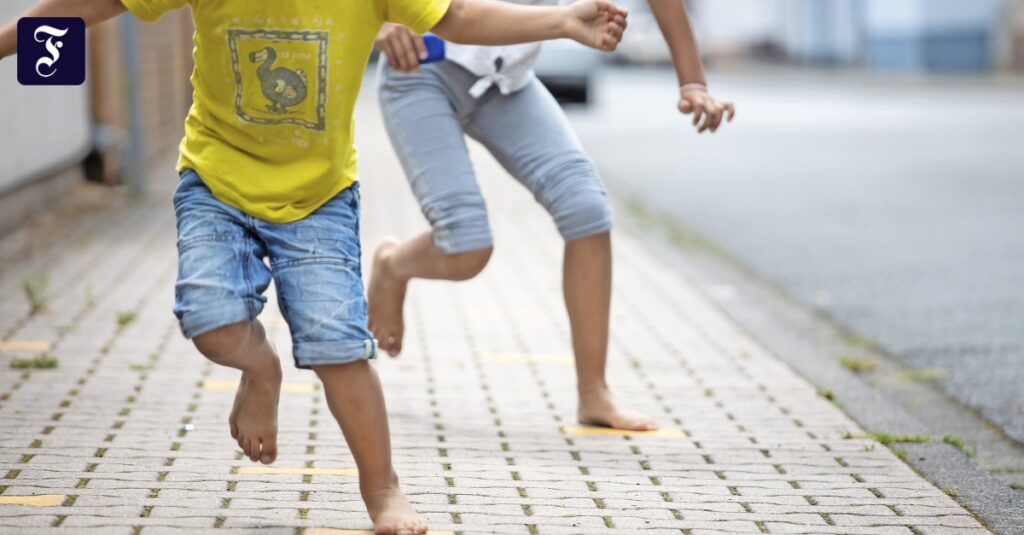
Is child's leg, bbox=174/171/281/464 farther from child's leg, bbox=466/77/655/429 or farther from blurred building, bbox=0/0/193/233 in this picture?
A: blurred building, bbox=0/0/193/233

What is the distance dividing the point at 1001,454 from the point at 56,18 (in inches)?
121

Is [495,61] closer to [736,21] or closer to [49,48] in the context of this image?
[49,48]

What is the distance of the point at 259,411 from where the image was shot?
3.71 m

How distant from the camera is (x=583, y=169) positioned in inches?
185

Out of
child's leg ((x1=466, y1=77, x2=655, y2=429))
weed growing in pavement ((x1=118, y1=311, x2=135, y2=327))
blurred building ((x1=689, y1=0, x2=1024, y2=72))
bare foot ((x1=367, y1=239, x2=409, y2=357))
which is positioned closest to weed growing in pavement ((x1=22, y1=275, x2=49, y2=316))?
weed growing in pavement ((x1=118, y1=311, x2=135, y2=327))

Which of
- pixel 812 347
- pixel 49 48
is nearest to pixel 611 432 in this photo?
Answer: pixel 812 347

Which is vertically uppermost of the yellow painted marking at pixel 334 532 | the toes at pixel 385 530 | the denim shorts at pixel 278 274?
the denim shorts at pixel 278 274

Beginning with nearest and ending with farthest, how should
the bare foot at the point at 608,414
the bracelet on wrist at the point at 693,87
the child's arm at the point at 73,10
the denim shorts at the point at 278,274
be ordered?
the child's arm at the point at 73,10 < the denim shorts at the point at 278,274 < the bracelet on wrist at the point at 693,87 < the bare foot at the point at 608,414

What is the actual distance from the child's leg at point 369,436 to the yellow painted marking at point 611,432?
1249mm

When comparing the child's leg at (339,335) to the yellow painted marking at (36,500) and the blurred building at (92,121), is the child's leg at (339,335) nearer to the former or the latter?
the yellow painted marking at (36,500)

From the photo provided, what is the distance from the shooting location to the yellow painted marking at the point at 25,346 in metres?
5.73

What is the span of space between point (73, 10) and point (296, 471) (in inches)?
54.4

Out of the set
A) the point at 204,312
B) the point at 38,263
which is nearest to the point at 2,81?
the point at 38,263

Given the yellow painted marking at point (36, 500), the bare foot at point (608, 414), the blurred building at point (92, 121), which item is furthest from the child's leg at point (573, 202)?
the blurred building at point (92, 121)
